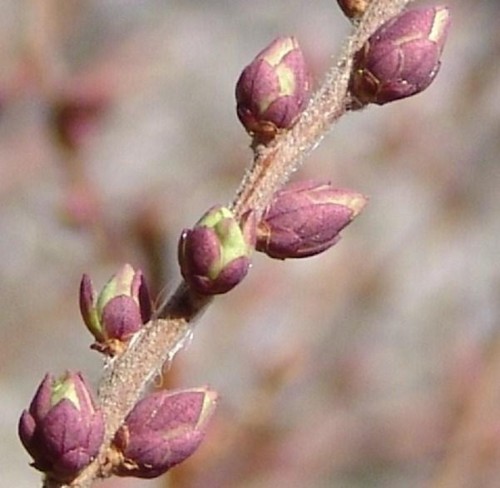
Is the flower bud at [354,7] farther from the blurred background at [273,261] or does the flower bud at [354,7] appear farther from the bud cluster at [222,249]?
the blurred background at [273,261]

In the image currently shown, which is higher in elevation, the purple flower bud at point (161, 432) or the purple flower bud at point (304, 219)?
the purple flower bud at point (304, 219)

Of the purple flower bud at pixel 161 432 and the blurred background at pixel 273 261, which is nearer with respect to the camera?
the purple flower bud at pixel 161 432

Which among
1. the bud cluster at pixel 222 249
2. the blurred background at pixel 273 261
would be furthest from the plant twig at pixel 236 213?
the blurred background at pixel 273 261

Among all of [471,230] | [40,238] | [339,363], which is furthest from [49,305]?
[471,230]

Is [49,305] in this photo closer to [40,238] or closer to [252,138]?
[40,238]

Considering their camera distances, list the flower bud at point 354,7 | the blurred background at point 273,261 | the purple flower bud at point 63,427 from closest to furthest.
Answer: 1. the purple flower bud at point 63,427
2. the flower bud at point 354,7
3. the blurred background at point 273,261

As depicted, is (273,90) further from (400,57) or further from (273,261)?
(273,261)

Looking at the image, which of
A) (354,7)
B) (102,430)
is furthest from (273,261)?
(102,430)
